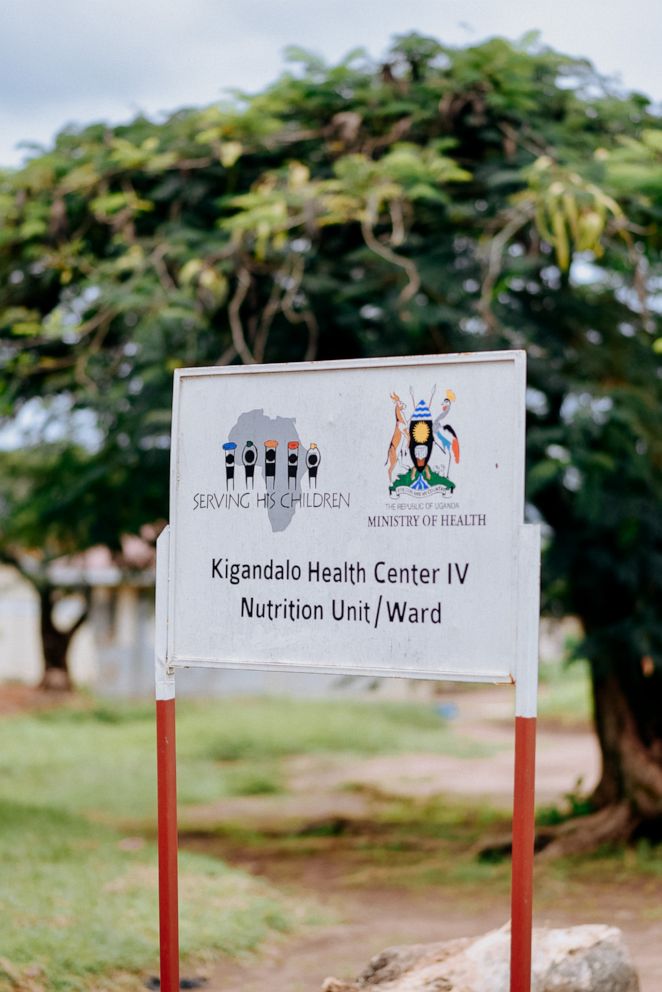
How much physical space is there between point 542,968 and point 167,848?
155 cm

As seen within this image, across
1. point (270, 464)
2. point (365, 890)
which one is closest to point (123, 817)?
point (365, 890)

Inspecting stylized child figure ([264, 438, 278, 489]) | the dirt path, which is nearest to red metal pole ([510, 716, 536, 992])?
stylized child figure ([264, 438, 278, 489])

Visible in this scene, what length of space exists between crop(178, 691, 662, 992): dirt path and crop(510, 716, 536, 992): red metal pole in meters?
2.47

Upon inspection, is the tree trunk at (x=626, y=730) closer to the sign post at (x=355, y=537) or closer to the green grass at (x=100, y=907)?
the green grass at (x=100, y=907)

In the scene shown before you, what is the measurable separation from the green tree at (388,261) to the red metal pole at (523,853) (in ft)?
14.9

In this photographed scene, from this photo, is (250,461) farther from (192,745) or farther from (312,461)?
(192,745)

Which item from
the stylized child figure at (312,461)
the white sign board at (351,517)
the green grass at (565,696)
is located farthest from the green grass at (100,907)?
the green grass at (565,696)

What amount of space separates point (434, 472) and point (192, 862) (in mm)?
5665

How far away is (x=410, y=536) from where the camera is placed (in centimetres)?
420

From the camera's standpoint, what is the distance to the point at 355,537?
14.1ft

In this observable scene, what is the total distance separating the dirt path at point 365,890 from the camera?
6898 mm

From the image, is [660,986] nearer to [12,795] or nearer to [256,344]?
[256,344]

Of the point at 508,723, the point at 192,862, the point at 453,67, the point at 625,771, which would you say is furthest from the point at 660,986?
the point at 508,723

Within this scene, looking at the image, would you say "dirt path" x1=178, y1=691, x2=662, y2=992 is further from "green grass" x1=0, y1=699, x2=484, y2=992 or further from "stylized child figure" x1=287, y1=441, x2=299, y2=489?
"stylized child figure" x1=287, y1=441, x2=299, y2=489
